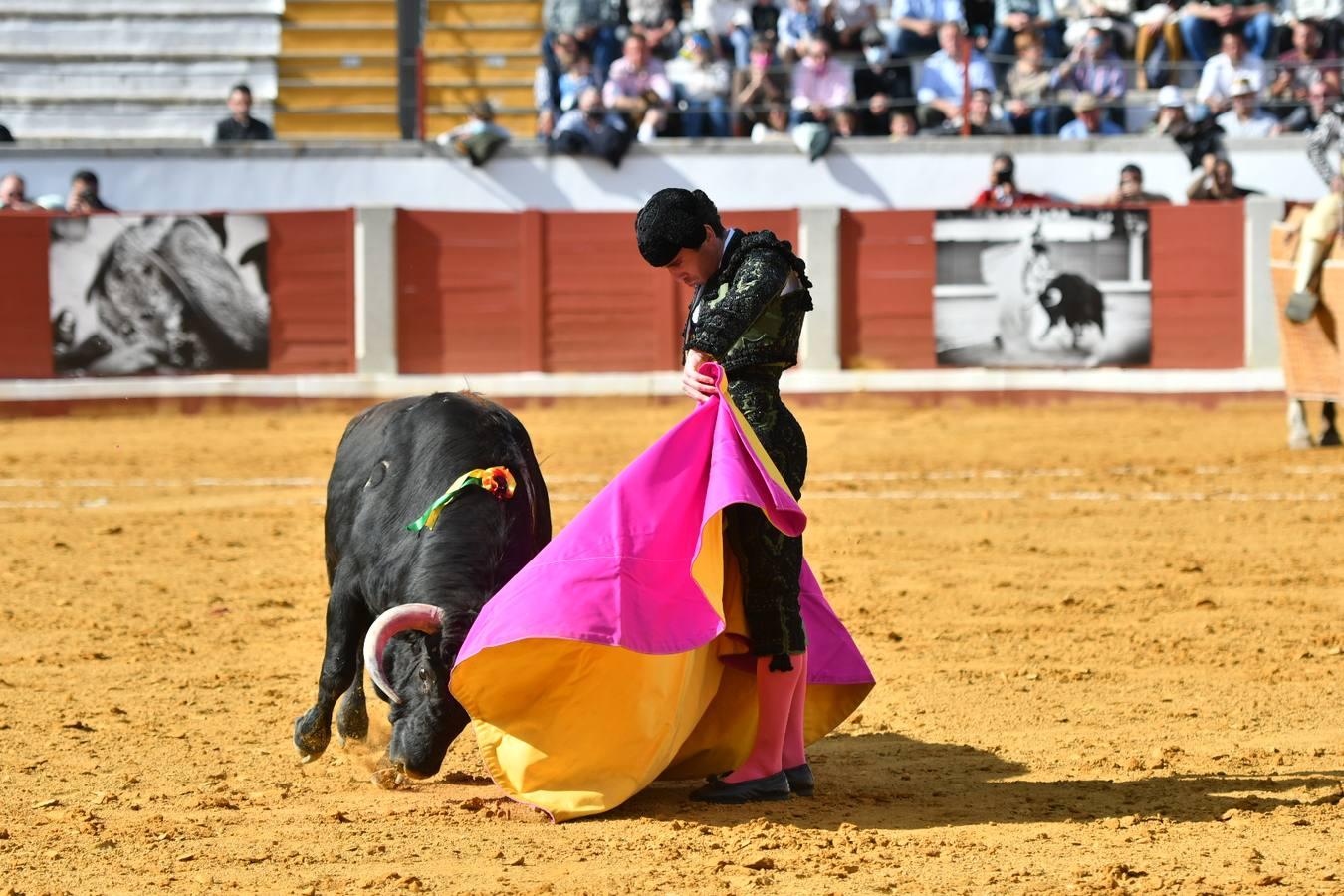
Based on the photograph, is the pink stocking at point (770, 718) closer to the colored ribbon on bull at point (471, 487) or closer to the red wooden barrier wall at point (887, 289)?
the colored ribbon on bull at point (471, 487)

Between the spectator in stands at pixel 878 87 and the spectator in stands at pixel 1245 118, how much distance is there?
2.13 m

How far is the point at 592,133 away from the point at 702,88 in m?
0.97

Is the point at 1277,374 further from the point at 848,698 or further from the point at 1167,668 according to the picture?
the point at 848,698

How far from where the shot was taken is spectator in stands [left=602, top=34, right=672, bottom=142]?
12898 millimetres

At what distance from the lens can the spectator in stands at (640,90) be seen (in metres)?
12.9

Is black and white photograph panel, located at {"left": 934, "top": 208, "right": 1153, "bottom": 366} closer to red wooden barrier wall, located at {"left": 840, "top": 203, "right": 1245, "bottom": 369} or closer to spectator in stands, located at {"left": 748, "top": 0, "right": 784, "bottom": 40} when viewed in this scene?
red wooden barrier wall, located at {"left": 840, "top": 203, "right": 1245, "bottom": 369}

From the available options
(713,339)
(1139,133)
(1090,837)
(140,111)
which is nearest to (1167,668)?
(1090,837)

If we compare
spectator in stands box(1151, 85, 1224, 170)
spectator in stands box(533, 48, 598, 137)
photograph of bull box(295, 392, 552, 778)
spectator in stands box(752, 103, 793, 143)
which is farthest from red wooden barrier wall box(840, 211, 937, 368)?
photograph of bull box(295, 392, 552, 778)

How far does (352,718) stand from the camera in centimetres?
410

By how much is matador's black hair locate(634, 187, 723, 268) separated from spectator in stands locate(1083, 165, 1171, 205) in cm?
935

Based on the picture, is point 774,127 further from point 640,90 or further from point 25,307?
point 25,307

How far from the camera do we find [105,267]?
12125 mm

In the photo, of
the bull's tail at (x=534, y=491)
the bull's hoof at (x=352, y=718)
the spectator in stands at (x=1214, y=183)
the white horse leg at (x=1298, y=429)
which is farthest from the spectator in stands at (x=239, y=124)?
the bull's hoof at (x=352, y=718)

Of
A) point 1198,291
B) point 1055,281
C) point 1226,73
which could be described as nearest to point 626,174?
point 1055,281
